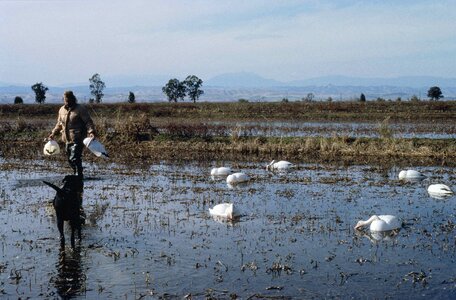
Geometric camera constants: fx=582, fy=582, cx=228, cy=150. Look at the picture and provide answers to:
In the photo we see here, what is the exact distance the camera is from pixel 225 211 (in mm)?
9977

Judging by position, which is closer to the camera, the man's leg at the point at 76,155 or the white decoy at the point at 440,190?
the man's leg at the point at 76,155

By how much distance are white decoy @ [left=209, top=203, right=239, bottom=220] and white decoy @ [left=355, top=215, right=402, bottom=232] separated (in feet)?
6.77

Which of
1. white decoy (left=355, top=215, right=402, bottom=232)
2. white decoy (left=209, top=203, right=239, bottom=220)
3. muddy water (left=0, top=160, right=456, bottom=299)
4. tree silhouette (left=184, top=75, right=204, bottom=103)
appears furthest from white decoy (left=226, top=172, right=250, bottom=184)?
tree silhouette (left=184, top=75, right=204, bottom=103)

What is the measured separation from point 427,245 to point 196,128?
15.2 meters

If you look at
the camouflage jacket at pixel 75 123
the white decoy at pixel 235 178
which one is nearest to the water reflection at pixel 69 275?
the camouflage jacket at pixel 75 123

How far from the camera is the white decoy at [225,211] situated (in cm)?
984

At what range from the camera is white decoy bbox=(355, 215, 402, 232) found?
902 cm

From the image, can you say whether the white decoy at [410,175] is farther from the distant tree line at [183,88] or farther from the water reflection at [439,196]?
the distant tree line at [183,88]

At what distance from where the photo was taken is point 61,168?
16094 mm

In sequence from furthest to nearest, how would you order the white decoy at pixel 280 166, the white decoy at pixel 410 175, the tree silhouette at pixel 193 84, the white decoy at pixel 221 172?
the tree silhouette at pixel 193 84 < the white decoy at pixel 280 166 < the white decoy at pixel 221 172 < the white decoy at pixel 410 175

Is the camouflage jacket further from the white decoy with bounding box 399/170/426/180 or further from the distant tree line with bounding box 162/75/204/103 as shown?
the distant tree line with bounding box 162/75/204/103

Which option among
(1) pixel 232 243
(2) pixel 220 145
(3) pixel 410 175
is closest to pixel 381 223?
(1) pixel 232 243

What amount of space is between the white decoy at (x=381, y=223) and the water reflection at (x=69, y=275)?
4309 millimetres

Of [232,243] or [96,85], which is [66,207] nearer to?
[232,243]
